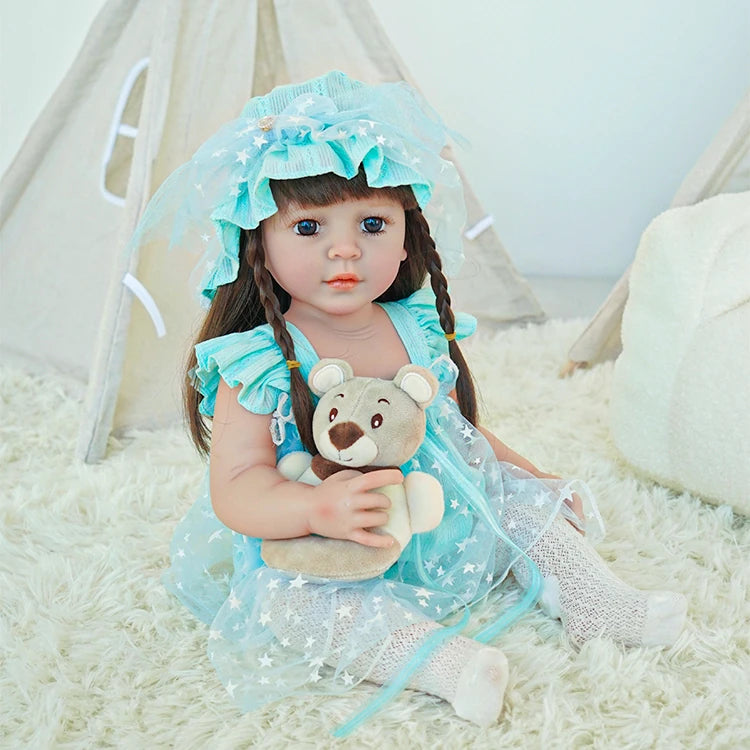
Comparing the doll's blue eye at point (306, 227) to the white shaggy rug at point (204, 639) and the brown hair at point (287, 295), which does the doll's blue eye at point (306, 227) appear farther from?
the white shaggy rug at point (204, 639)

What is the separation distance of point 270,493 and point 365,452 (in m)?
0.11

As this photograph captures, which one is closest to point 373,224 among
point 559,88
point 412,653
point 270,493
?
point 270,493

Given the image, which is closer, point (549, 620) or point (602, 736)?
point (602, 736)

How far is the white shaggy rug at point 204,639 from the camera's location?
873 mm

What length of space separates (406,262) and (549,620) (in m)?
0.45

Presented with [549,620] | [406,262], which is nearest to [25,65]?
[406,262]

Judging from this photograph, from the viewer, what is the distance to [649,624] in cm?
97

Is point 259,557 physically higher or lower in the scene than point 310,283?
lower

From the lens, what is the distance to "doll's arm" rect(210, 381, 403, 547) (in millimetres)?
889

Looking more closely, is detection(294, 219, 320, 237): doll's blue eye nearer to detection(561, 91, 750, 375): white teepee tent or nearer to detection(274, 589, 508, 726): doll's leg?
detection(274, 589, 508, 726): doll's leg

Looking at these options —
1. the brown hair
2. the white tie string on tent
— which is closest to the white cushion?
the brown hair

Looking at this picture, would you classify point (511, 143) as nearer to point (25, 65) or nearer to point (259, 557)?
point (25, 65)

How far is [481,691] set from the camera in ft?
2.85

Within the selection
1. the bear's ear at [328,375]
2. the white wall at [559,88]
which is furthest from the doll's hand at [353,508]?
the white wall at [559,88]
